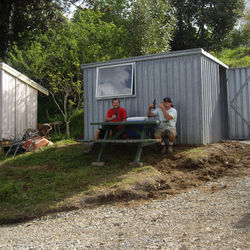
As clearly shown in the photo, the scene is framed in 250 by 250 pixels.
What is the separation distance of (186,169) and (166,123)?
125 centimetres

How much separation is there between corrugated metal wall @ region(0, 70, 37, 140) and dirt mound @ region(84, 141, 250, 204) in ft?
19.3

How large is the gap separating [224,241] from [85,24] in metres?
14.3

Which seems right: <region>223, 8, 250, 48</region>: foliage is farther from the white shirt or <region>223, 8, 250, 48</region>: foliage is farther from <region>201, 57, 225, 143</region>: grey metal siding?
the white shirt

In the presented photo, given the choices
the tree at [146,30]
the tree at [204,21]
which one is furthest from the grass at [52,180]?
the tree at [204,21]

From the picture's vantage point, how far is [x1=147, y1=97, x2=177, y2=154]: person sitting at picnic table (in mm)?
6696

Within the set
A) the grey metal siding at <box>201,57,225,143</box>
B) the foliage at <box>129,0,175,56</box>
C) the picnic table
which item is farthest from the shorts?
the foliage at <box>129,0,175,56</box>

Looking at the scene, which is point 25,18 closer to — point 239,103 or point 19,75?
point 19,75

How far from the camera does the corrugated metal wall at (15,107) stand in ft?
34.0

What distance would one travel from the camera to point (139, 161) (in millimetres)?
6340

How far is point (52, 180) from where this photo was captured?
19.0 feet

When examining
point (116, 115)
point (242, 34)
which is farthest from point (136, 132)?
point (242, 34)

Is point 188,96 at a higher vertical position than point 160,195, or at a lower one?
higher

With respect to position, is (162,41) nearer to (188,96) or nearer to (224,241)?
(188,96)

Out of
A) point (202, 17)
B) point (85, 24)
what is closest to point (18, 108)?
point (85, 24)
